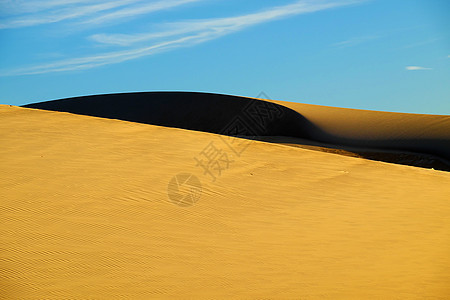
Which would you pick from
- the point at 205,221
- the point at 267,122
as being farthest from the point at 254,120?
the point at 205,221

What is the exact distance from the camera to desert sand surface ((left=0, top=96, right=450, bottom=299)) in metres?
4.07

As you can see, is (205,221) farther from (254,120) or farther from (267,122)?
(254,120)

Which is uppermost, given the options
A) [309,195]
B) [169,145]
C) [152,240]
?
[169,145]

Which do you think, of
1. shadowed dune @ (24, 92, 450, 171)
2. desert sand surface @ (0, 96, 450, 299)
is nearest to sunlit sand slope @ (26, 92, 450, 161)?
shadowed dune @ (24, 92, 450, 171)

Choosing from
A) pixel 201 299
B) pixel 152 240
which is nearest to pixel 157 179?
pixel 152 240

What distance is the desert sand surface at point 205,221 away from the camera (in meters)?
4.07

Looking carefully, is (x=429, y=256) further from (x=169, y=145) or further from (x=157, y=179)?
(x=169, y=145)

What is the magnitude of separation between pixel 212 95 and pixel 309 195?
1695 cm

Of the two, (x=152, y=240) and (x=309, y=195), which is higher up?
(x=309, y=195)

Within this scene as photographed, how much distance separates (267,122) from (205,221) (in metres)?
17.2

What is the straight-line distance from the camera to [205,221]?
213 inches

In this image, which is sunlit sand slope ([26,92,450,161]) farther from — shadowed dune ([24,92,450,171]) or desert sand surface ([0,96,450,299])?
desert sand surface ([0,96,450,299])

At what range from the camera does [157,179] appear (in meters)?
6.66

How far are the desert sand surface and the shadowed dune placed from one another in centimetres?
1226
